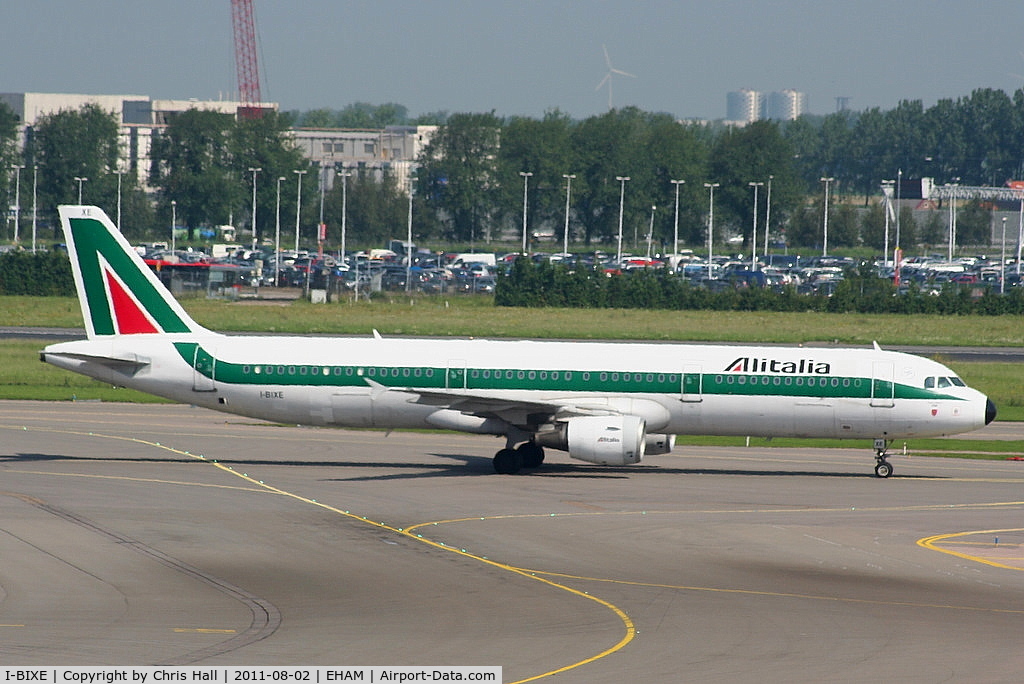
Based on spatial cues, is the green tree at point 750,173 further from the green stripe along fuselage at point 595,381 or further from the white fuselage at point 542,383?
the green stripe along fuselage at point 595,381

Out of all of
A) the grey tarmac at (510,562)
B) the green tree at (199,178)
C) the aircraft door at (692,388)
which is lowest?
the grey tarmac at (510,562)

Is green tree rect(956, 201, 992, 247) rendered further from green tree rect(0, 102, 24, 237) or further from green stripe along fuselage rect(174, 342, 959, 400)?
green stripe along fuselage rect(174, 342, 959, 400)

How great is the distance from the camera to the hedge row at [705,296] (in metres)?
104

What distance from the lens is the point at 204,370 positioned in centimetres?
4122

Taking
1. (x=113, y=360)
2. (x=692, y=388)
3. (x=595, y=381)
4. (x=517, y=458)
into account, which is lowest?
(x=517, y=458)

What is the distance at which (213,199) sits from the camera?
195000 mm

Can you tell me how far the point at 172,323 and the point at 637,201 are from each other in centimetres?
15588

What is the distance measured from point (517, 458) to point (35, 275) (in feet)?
277

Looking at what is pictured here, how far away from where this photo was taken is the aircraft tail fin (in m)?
41.9

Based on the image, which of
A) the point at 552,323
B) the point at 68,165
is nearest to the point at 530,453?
the point at 552,323

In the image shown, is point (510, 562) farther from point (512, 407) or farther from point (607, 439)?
point (512, 407)

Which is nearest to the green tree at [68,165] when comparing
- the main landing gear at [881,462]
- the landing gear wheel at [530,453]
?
the landing gear wheel at [530,453]

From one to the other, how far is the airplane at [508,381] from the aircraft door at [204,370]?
0.11 ft

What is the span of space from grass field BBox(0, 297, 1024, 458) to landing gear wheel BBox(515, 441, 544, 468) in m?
34.1
